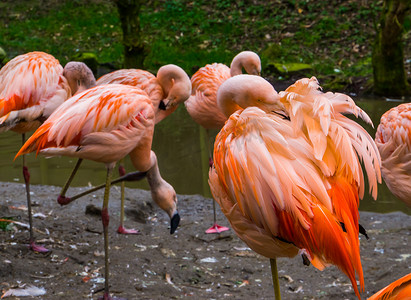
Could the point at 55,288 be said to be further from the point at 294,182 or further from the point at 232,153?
the point at 294,182

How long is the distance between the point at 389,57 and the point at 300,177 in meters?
6.54

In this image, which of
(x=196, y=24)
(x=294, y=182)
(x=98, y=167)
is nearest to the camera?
(x=294, y=182)

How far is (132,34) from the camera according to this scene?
7.82m

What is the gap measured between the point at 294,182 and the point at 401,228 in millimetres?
2740

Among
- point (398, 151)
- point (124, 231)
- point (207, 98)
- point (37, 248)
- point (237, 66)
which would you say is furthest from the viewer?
point (237, 66)

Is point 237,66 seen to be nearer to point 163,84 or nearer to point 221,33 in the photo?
point 163,84

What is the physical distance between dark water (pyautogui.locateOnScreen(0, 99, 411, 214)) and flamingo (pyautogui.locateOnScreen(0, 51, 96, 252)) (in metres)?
1.71

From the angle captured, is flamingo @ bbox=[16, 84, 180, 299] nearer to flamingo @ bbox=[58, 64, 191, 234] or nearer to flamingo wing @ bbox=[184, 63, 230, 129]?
flamingo @ bbox=[58, 64, 191, 234]

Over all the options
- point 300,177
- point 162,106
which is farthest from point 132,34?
point 300,177

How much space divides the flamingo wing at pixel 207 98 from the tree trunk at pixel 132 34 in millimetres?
2625

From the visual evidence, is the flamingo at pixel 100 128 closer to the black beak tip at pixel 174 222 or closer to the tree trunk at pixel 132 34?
the black beak tip at pixel 174 222

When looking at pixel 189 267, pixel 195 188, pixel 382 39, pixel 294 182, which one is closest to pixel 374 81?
pixel 382 39

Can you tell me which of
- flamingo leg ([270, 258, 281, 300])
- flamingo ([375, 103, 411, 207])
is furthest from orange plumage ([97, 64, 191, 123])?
flamingo leg ([270, 258, 281, 300])

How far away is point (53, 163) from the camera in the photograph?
635cm
